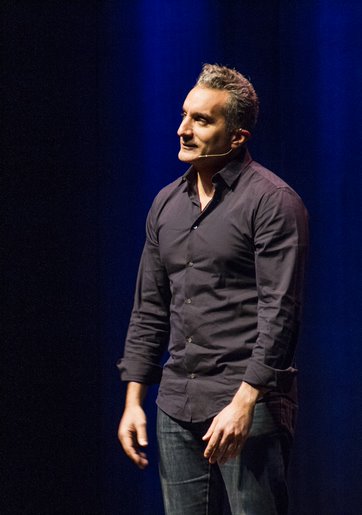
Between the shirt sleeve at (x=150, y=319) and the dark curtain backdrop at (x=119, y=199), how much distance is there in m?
0.78

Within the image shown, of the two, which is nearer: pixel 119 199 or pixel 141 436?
pixel 141 436

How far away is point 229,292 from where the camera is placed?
186 centimetres

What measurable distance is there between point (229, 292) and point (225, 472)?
1.31 feet

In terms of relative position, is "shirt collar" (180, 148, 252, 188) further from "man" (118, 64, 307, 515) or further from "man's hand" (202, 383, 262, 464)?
"man's hand" (202, 383, 262, 464)

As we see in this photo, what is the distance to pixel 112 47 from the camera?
2.88 metres

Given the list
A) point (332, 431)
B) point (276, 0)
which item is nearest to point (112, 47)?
point (276, 0)

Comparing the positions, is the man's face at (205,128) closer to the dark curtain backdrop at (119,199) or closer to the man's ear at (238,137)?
the man's ear at (238,137)

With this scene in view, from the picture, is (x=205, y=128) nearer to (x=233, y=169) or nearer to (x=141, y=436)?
(x=233, y=169)

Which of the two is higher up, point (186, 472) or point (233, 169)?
point (233, 169)

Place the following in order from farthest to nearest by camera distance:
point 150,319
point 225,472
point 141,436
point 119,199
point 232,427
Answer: point 119,199 < point 150,319 < point 141,436 < point 225,472 < point 232,427

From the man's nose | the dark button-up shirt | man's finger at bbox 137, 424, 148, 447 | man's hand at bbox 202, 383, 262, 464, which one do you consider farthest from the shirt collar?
man's finger at bbox 137, 424, 148, 447

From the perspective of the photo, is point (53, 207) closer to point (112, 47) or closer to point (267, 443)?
point (112, 47)

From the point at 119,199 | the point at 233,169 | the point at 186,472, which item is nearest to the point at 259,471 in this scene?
the point at 186,472

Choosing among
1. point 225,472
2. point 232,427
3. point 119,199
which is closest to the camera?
point 232,427
